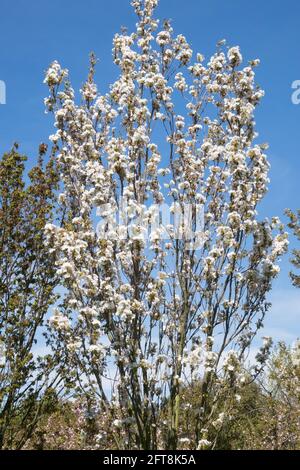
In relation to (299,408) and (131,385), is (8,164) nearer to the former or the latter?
(131,385)

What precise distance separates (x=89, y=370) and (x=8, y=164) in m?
8.77

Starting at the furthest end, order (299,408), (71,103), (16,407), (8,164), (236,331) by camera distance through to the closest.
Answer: (299,408) < (8,164) < (16,407) < (71,103) < (236,331)

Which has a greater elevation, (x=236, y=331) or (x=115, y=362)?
(x=236, y=331)

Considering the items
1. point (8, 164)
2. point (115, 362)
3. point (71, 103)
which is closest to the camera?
point (115, 362)

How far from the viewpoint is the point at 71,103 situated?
11773 mm

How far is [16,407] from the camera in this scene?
1570 centimetres
